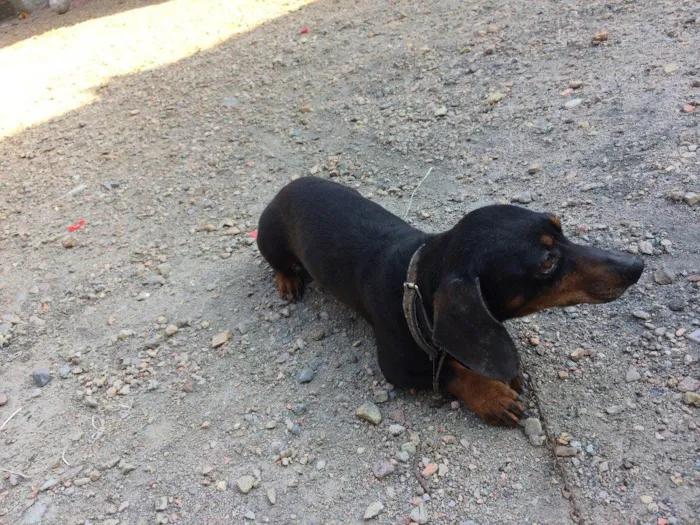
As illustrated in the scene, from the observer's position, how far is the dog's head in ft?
8.21

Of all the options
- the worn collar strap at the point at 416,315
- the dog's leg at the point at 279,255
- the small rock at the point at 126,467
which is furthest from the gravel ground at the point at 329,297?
the worn collar strap at the point at 416,315

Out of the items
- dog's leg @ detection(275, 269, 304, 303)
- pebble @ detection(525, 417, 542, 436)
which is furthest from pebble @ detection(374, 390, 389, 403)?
dog's leg @ detection(275, 269, 304, 303)

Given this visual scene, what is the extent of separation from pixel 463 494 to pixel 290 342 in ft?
4.94

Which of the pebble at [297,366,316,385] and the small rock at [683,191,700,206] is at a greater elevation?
the small rock at [683,191,700,206]

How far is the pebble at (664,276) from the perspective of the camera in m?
3.28

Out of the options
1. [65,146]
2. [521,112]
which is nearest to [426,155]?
[521,112]

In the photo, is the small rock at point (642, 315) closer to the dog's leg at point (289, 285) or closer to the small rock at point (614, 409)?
the small rock at point (614, 409)

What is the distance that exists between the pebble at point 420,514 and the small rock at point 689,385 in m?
1.37

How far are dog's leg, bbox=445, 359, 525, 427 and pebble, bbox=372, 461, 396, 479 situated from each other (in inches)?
A: 20.1

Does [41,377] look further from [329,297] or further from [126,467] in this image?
[329,297]

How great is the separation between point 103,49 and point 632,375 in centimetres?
829

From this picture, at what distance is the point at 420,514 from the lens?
2.70m

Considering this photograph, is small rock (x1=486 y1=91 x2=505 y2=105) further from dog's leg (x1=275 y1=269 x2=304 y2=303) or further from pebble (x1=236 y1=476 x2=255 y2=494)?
pebble (x1=236 y1=476 x2=255 y2=494)

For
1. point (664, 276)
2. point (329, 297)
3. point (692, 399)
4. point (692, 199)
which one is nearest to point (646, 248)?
point (664, 276)
